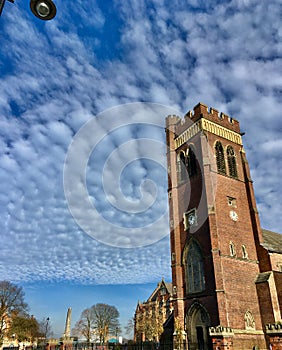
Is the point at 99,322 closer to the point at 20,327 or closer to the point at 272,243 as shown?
the point at 20,327

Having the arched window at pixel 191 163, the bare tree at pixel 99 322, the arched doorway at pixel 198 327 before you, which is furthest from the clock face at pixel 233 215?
the bare tree at pixel 99 322

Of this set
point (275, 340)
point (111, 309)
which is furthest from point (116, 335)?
point (275, 340)

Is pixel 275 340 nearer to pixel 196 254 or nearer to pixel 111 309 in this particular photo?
pixel 196 254

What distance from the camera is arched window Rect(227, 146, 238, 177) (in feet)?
104

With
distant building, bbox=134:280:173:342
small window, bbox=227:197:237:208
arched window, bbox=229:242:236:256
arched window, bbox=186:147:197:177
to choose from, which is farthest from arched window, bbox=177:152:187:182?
distant building, bbox=134:280:173:342

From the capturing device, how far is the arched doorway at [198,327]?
24367mm

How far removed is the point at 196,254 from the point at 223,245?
2.92 m

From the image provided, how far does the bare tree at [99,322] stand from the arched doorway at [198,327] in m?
50.3

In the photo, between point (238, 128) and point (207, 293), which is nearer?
point (207, 293)

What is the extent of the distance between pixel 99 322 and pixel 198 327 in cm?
5417

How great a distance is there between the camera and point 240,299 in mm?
24438

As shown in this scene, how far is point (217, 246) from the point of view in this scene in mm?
25484

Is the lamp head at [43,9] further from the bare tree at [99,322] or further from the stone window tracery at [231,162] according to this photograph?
the bare tree at [99,322]

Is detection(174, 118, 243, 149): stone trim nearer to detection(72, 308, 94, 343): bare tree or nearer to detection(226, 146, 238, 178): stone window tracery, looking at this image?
detection(226, 146, 238, 178): stone window tracery
